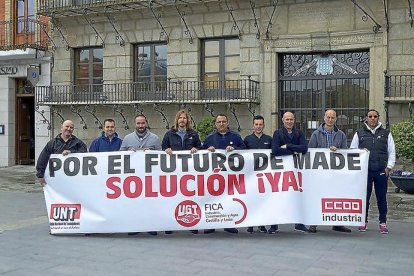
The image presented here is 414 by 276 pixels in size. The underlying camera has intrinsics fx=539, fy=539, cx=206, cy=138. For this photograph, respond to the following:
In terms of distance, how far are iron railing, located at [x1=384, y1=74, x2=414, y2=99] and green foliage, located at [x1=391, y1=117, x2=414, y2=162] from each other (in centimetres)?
156

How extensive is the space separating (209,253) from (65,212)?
2.57m

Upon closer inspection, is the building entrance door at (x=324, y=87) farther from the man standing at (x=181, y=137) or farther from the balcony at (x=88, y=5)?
the man standing at (x=181, y=137)

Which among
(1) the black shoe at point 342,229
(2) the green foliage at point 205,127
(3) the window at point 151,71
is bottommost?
(1) the black shoe at point 342,229

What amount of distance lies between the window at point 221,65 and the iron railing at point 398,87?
447 centimetres

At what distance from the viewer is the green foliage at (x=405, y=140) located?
13086mm

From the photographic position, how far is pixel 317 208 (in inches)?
327

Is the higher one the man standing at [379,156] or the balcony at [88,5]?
the balcony at [88,5]

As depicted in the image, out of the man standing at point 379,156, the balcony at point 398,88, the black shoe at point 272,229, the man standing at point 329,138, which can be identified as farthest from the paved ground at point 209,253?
the balcony at point 398,88

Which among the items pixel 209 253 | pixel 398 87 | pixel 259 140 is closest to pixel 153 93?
pixel 398 87

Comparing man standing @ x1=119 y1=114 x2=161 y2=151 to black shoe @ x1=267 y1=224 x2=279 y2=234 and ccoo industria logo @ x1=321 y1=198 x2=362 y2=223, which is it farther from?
ccoo industria logo @ x1=321 y1=198 x2=362 y2=223

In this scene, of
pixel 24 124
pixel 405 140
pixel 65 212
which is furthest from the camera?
pixel 24 124

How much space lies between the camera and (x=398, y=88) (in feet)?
48.8

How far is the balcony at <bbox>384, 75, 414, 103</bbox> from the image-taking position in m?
14.7

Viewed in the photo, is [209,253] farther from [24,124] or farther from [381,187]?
[24,124]
